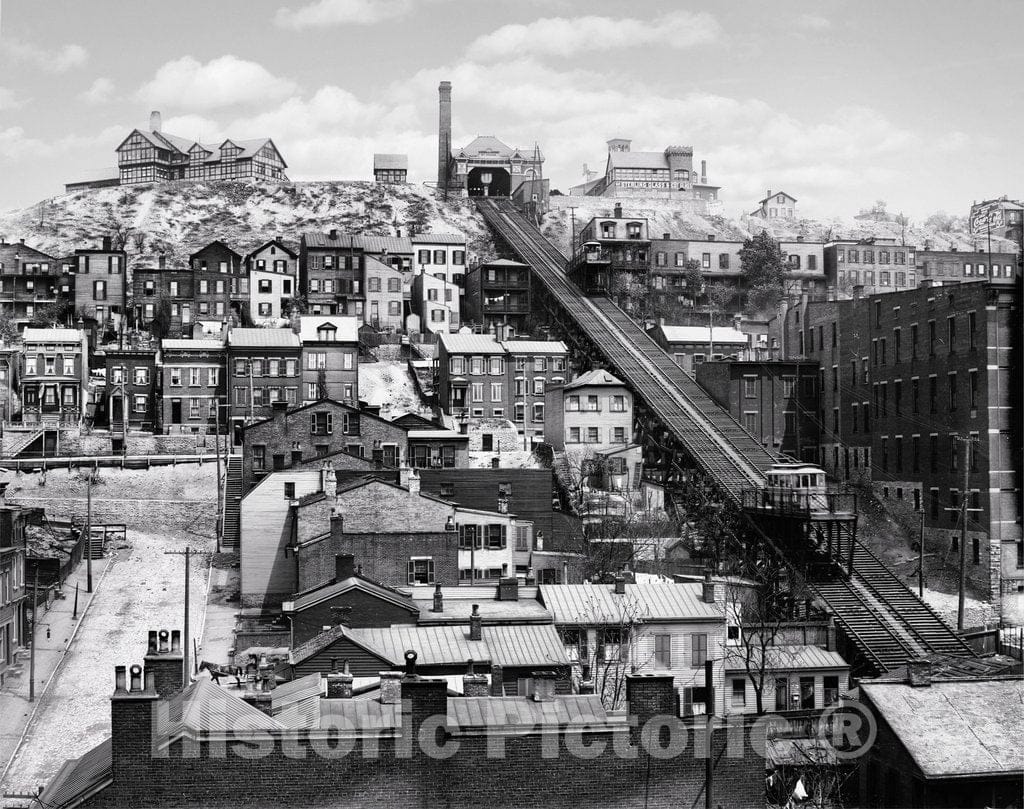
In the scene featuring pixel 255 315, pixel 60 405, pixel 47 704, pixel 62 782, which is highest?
pixel 255 315

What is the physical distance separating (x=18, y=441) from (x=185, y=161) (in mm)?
95569

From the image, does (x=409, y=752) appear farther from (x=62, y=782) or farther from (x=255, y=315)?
(x=255, y=315)

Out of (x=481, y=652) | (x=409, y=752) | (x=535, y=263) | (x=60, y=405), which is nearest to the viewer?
(x=409, y=752)

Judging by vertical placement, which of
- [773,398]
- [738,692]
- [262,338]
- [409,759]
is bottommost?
[738,692]

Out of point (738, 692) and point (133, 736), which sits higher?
point (133, 736)

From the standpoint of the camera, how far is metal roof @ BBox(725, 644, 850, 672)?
54844 mm

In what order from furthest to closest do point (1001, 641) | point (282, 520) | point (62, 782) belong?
point (282, 520) < point (1001, 641) < point (62, 782)

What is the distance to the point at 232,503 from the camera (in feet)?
269

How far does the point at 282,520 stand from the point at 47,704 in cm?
1803

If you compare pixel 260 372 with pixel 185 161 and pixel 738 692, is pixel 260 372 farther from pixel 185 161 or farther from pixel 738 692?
pixel 185 161

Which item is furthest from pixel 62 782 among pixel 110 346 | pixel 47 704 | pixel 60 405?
Result: pixel 110 346

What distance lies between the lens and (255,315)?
405 feet

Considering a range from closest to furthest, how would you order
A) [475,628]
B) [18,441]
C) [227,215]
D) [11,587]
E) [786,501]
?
[475,628]
[11,587]
[786,501]
[18,441]
[227,215]

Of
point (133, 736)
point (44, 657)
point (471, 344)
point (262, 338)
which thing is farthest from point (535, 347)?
point (133, 736)
